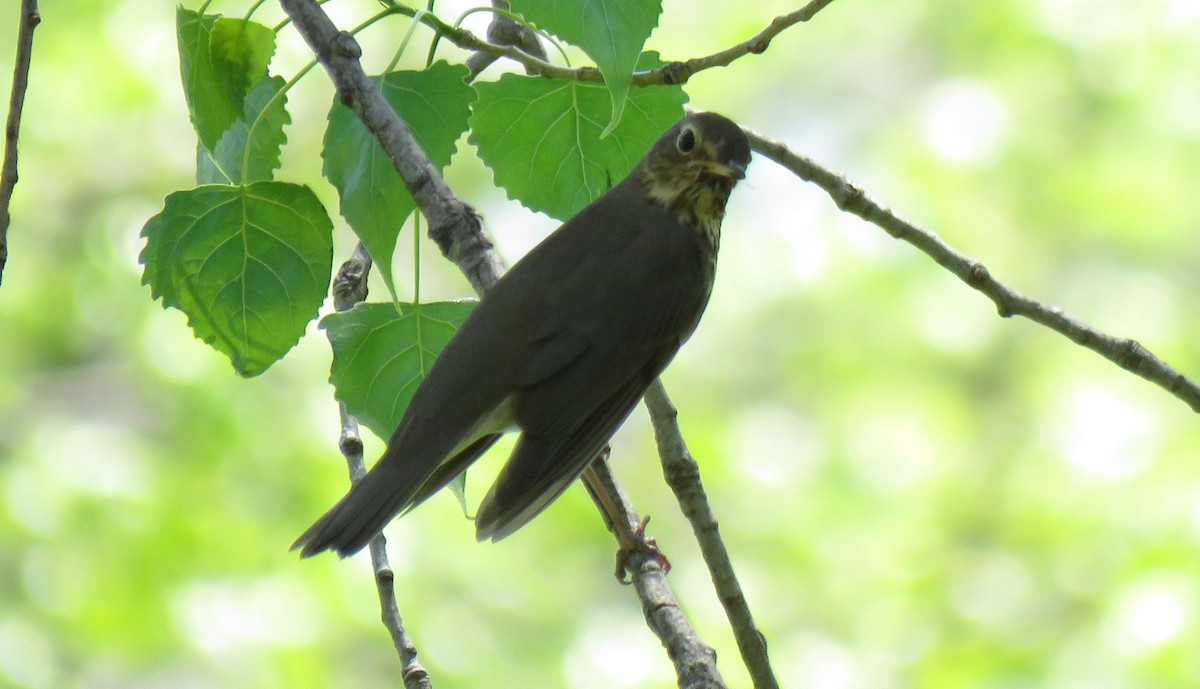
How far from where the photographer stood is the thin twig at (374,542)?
9.03ft

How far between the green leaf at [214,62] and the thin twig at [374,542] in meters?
0.65

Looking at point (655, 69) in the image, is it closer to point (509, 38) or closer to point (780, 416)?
point (509, 38)

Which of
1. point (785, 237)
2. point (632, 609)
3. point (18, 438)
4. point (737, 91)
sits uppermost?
point (737, 91)

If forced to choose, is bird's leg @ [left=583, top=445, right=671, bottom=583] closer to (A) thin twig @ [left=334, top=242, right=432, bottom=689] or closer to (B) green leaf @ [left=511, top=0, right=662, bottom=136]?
(A) thin twig @ [left=334, top=242, right=432, bottom=689]

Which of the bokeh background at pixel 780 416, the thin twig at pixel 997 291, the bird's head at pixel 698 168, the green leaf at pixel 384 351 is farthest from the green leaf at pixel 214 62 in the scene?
the bokeh background at pixel 780 416

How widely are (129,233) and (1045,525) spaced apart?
19.0ft

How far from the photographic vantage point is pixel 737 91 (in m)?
9.56

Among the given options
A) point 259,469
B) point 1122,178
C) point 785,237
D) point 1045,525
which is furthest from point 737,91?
point 259,469

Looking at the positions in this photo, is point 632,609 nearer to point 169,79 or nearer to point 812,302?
point 812,302

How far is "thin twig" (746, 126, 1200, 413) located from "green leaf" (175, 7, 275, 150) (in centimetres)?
128

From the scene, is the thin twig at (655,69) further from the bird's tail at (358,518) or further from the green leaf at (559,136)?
the bird's tail at (358,518)

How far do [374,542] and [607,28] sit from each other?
143cm

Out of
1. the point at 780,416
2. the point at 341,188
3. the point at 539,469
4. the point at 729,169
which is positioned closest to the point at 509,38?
the point at 729,169

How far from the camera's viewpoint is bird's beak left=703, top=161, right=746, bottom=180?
4000 millimetres
